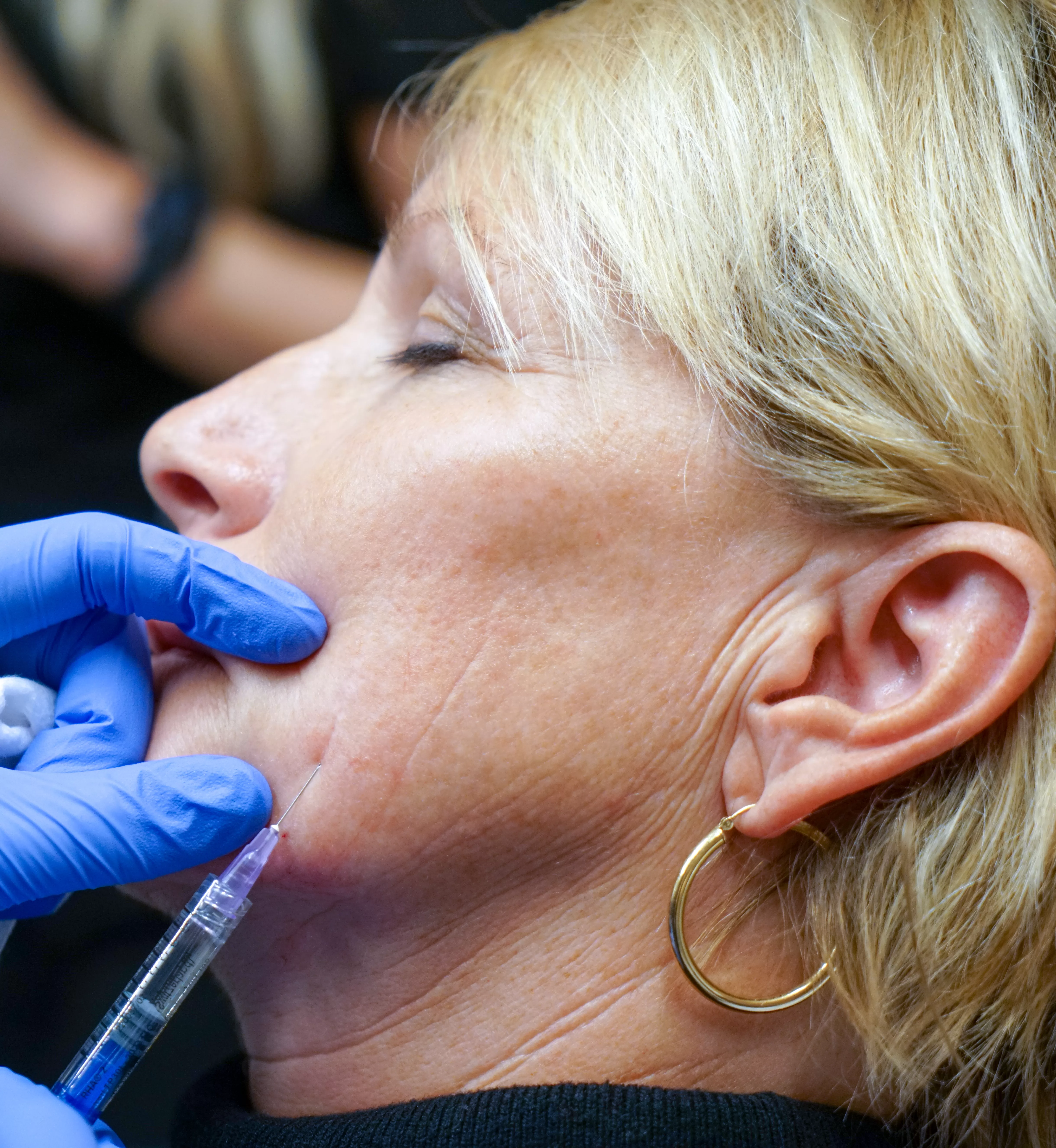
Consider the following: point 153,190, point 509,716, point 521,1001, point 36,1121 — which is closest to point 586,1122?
point 521,1001

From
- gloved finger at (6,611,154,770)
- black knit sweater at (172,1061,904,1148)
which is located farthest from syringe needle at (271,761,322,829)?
black knit sweater at (172,1061,904,1148)

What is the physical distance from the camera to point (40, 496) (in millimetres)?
1746

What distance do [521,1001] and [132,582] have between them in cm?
50

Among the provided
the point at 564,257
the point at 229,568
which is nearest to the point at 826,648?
the point at 564,257

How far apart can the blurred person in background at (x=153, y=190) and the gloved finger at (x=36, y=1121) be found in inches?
33.9

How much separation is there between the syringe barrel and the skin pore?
51 millimetres

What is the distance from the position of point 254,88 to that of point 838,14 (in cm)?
112

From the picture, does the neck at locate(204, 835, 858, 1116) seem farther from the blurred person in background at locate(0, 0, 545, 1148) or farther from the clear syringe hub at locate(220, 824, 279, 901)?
the blurred person in background at locate(0, 0, 545, 1148)

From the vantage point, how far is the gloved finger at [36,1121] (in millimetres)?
830

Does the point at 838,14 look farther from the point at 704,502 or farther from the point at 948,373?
the point at 704,502

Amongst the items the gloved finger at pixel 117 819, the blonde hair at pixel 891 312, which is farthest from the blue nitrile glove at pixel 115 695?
the blonde hair at pixel 891 312

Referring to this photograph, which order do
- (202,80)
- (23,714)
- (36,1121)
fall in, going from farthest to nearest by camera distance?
(202,80), (23,714), (36,1121)

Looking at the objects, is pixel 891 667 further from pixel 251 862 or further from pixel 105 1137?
pixel 105 1137

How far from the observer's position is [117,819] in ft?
2.86
